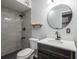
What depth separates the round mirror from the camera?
64.9 inches

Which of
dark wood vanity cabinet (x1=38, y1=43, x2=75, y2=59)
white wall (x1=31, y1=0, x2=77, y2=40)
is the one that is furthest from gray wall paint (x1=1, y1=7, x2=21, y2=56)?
dark wood vanity cabinet (x1=38, y1=43, x2=75, y2=59)

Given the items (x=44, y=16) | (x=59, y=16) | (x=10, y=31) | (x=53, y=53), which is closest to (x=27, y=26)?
(x=10, y=31)

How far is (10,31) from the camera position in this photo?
240 centimetres

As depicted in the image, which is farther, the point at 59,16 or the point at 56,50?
the point at 59,16

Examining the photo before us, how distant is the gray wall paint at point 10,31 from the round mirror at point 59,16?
145cm

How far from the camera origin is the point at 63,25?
1.70m

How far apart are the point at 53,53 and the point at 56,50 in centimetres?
10

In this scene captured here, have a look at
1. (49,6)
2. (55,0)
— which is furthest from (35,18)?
(55,0)

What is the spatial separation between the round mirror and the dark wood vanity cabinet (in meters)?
0.74

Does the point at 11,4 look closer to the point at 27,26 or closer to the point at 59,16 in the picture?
the point at 27,26

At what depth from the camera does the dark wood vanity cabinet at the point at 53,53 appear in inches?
42.5

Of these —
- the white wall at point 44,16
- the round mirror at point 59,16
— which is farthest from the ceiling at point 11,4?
the round mirror at point 59,16

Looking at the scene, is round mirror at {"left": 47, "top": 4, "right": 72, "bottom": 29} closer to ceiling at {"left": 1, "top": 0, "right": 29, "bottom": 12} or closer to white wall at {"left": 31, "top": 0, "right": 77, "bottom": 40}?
white wall at {"left": 31, "top": 0, "right": 77, "bottom": 40}

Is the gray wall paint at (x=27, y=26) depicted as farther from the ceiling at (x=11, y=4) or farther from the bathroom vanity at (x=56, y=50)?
the bathroom vanity at (x=56, y=50)
